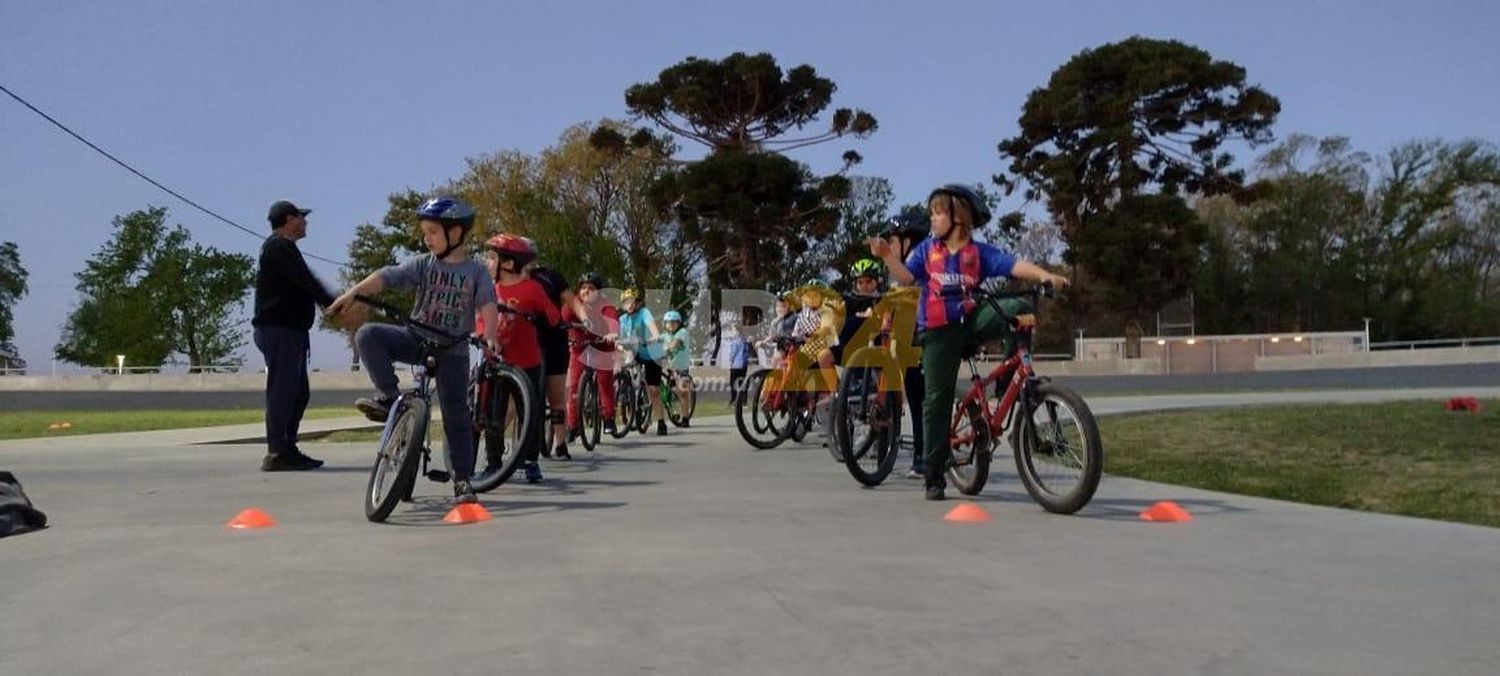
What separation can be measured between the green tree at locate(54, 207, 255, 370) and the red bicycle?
62.9 metres

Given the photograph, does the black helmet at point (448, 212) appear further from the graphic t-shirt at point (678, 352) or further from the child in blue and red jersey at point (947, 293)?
the graphic t-shirt at point (678, 352)

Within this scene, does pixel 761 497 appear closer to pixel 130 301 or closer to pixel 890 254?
pixel 890 254

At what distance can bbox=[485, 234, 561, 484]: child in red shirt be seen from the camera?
8750 millimetres

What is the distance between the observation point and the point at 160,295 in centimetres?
6444

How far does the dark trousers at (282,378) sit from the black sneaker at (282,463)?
0.05 meters

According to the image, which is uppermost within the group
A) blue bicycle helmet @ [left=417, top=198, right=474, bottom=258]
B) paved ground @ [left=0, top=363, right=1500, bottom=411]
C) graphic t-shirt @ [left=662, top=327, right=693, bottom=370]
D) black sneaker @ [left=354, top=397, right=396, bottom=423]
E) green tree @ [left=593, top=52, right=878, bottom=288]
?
green tree @ [left=593, top=52, right=878, bottom=288]

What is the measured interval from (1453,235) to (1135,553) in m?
66.7

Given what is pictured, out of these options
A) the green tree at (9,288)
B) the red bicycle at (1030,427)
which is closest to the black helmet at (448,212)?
the red bicycle at (1030,427)

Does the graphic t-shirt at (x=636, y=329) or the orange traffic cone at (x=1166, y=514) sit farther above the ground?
the graphic t-shirt at (x=636, y=329)

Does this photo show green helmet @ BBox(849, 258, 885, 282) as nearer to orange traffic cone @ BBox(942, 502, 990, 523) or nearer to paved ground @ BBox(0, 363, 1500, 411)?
orange traffic cone @ BBox(942, 502, 990, 523)

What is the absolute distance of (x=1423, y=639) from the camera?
3592mm

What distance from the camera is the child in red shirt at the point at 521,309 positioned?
8.75 meters

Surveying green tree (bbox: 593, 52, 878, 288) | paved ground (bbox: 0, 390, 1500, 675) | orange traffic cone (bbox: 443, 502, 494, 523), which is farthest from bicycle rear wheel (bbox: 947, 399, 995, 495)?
green tree (bbox: 593, 52, 878, 288)

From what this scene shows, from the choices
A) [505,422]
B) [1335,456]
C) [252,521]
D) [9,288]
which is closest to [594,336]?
[505,422]
